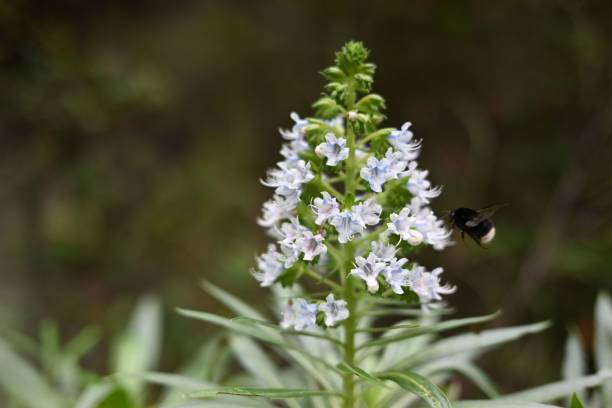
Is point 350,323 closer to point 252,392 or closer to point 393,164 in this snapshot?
point 252,392

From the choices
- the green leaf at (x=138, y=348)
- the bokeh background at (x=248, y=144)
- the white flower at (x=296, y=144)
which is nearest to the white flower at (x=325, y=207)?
the white flower at (x=296, y=144)

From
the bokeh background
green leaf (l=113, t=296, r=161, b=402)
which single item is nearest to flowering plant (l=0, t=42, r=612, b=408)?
green leaf (l=113, t=296, r=161, b=402)

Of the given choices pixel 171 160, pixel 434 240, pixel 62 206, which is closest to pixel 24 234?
pixel 62 206

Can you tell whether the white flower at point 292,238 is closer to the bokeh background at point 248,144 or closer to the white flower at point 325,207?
the white flower at point 325,207

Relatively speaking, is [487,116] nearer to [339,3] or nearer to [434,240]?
[339,3]

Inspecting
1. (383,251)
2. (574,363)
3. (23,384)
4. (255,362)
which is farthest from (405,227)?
(23,384)
